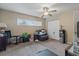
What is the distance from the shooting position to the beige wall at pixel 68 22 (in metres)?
1.68

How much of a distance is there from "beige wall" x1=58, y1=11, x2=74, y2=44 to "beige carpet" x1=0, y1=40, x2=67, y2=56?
0.62ft

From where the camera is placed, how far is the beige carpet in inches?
65.7

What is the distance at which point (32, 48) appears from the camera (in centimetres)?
172

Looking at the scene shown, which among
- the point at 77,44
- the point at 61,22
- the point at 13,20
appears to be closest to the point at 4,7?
the point at 13,20

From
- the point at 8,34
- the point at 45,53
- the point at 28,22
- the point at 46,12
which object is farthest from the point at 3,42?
the point at 46,12

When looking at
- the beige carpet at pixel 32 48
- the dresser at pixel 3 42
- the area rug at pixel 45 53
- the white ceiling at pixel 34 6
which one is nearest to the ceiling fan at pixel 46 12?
the white ceiling at pixel 34 6

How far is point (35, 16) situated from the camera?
1.76 m

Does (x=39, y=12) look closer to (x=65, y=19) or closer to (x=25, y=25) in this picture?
(x=25, y=25)

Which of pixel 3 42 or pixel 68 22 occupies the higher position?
pixel 68 22

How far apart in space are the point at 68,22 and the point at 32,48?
0.81 meters

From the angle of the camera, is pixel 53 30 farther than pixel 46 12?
Yes

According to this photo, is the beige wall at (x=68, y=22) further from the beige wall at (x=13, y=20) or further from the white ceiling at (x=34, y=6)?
the beige wall at (x=13, y=20)

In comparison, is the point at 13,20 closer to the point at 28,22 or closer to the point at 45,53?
the point at 28,22

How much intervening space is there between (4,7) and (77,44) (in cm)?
147
